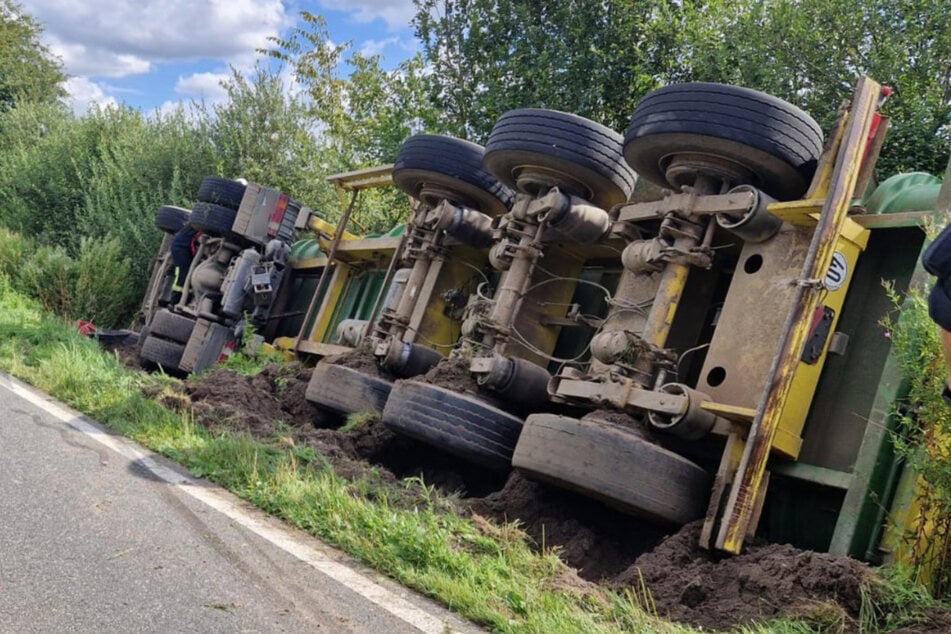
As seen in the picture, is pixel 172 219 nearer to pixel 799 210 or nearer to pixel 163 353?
pixel 163 353

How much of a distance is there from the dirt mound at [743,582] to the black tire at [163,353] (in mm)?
7523

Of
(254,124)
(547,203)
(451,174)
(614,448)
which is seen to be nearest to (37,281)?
(254,124)

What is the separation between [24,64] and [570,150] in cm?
3446

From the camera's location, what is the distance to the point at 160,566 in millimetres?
3945

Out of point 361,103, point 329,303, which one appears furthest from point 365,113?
point 329,303

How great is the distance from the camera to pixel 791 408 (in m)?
5.16

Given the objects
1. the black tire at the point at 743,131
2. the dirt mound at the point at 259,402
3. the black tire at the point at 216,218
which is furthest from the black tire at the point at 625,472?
the black tire at the point at 216,218

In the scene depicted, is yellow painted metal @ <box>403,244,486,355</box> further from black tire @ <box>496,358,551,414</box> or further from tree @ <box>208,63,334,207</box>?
tree @ <box>208,63,334,207</box>

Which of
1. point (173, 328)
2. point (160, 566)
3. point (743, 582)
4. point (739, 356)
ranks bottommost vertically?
point (160, 566)

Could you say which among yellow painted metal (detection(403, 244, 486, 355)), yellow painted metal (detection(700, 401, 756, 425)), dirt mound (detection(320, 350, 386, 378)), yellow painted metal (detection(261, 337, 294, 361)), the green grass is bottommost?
the green grass

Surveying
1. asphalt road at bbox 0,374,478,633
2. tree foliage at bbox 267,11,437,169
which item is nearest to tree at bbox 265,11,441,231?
tree foliage at bbox 267,11,437,169

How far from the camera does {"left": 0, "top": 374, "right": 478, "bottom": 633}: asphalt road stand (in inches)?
136

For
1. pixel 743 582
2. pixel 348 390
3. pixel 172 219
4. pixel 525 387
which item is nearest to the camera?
pixel 743 582

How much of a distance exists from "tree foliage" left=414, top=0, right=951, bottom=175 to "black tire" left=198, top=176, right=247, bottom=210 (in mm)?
5373
